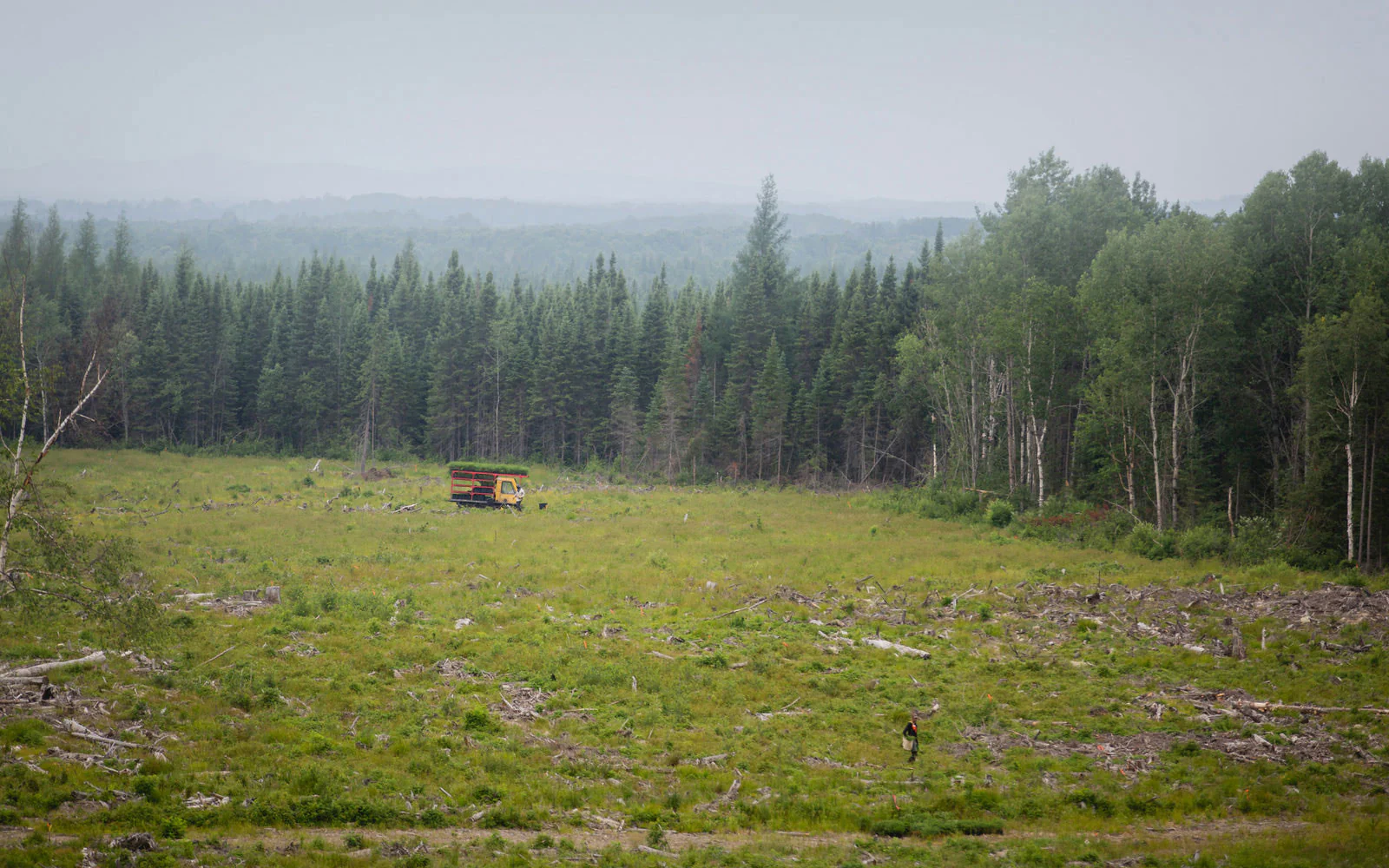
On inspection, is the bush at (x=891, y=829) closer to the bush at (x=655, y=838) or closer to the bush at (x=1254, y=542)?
the bush at (x=655, y=838)

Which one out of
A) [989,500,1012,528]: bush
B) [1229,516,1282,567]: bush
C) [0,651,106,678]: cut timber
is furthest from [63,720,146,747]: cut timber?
[989,500,1012,528]: bush

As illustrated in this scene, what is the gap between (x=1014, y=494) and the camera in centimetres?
4528

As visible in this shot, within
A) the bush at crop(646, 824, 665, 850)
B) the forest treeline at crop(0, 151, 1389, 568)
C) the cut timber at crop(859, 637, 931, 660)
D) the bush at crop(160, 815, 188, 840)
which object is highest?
the forest treeline at crop(0, 151, 1389, 568)

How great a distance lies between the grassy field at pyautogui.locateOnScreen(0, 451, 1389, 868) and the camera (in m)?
11.3

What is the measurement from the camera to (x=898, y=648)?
2161cm

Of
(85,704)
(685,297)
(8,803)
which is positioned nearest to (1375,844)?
(8,803)

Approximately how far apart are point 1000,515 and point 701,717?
30.0 m

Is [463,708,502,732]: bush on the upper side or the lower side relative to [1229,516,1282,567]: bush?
lower

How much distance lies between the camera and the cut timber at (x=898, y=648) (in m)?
21.0

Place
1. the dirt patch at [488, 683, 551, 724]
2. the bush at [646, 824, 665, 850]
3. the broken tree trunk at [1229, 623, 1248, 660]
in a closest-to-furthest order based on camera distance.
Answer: the bush at [646, 824, 665, 850], the dirt patch at [488, 683, 551, 724], the broken tree trunk at [1229, 623, 1248, 660]

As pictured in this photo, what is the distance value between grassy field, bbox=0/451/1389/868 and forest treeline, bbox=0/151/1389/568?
6902 mm

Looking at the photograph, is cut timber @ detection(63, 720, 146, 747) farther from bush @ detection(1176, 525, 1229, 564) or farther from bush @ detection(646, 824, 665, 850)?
bush @ detection(1176, 525, 1229, 564)

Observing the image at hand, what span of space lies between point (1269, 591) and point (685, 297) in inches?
2869

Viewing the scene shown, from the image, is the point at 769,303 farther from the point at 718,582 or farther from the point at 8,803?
the point at 8,803
